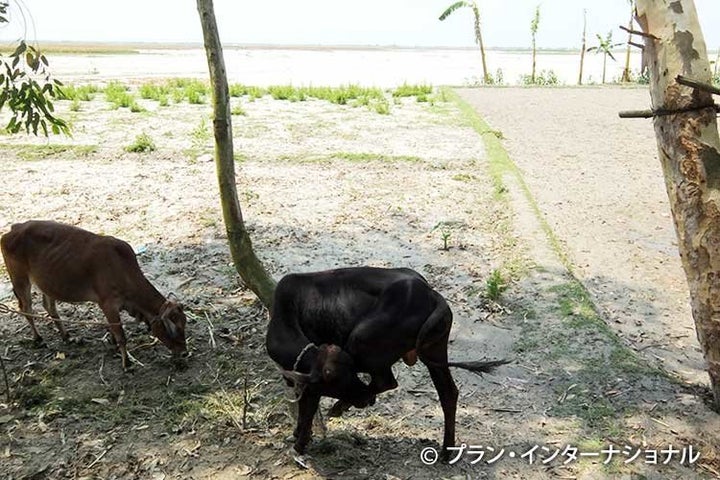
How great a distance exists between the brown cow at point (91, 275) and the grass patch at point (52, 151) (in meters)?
7.36

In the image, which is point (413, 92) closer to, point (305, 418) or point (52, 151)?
point (52, 151)

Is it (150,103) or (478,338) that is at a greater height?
(150,103)

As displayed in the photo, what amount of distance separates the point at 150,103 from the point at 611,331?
55.7 ft

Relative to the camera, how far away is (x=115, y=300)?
4883 mm

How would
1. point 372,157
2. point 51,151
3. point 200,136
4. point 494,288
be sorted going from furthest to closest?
point 200,136 → point 51,151 → point 372,157 → point 494,288

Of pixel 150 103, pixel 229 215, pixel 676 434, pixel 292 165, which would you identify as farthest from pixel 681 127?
pixel 150 103

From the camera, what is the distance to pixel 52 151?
12266 millimetres

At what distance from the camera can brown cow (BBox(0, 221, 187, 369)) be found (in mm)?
4820

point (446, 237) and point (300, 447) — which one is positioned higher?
point (446, 237)

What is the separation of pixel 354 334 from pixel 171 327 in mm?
1750

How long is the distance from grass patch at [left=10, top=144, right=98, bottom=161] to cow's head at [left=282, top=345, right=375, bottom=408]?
991 cm

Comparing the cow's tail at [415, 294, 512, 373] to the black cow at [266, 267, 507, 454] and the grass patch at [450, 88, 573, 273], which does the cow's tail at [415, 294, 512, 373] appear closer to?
the black cow at [266, 267, 507, 454]

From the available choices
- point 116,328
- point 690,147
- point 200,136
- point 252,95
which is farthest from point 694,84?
point 252,95

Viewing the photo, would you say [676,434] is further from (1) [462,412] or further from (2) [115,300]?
(2) [115,300]
